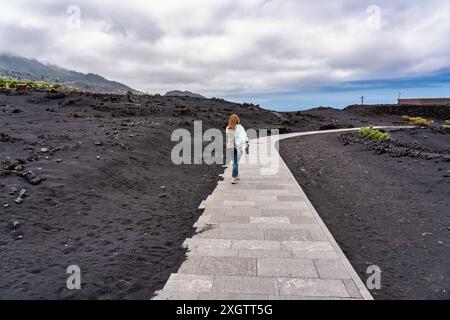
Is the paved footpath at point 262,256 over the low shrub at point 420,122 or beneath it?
beneath

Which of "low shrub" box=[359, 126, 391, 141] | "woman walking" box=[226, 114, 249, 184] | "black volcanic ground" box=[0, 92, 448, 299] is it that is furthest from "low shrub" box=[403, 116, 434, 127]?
"woman walking" box=[226, 114, 249, 184]

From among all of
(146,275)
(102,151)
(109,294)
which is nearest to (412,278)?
(146,275)

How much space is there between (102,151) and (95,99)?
45.0 ft

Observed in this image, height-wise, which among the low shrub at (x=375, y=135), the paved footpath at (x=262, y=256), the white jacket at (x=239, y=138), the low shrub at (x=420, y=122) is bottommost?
Answer: the paved footpath at (x=262, y=256)

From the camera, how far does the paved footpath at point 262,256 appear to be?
413 cm

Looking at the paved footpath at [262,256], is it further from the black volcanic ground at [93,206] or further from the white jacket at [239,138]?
the white jacket at [239,138]

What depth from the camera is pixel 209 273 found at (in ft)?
15.0

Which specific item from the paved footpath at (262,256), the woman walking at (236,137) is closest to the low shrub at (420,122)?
the woman walking at (236,137)

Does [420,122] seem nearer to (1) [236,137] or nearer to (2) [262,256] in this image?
(1) [236,137]

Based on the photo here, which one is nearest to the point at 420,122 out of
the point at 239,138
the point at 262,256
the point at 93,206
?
the point at 239,138

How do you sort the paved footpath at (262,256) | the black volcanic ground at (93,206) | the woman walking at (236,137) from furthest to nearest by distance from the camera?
the woman walking at (236,137) < the black volcanic ground at (93,206) < the paved footpath at (262,256)

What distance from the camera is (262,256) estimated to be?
16.7 feet

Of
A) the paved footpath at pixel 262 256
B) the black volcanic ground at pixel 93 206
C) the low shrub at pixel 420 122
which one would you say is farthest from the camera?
the low shrub at pixel 420 122
